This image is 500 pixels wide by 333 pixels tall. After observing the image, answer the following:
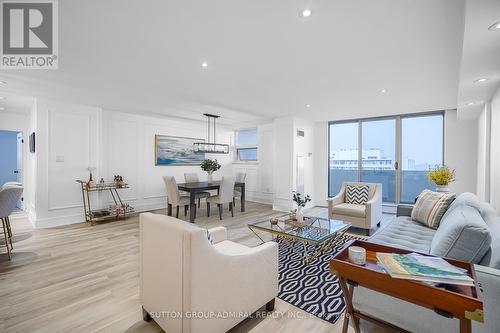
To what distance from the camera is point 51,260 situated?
279cm

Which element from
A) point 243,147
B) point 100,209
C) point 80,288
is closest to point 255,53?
point 80,288

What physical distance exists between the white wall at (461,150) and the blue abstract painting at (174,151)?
6.23 meters

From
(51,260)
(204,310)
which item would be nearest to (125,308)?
(204,310)

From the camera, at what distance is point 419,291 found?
3.36 ft

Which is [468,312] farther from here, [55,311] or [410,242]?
→ [55,311]

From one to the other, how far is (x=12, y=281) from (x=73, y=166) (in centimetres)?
279

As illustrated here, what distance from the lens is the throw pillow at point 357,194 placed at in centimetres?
423

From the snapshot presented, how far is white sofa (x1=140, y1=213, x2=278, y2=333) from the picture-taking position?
129 cm

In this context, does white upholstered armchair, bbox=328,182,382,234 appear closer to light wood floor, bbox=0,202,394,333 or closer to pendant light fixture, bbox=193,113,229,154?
light wood floor, bbox=0,202,394,333

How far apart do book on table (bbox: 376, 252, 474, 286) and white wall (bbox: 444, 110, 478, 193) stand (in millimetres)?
4882

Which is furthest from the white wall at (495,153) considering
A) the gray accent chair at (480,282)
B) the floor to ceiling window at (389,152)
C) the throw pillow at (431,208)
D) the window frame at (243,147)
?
the window frame at (243,147)

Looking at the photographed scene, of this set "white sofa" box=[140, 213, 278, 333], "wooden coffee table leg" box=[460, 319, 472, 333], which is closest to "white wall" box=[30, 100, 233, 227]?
"white sofa" box=[140, 213, 278, 333]

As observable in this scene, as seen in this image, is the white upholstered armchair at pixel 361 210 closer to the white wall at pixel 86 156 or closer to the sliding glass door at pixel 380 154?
the sliding glass door at pixel 380 154

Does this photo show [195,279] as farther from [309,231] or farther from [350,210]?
[350,210]
